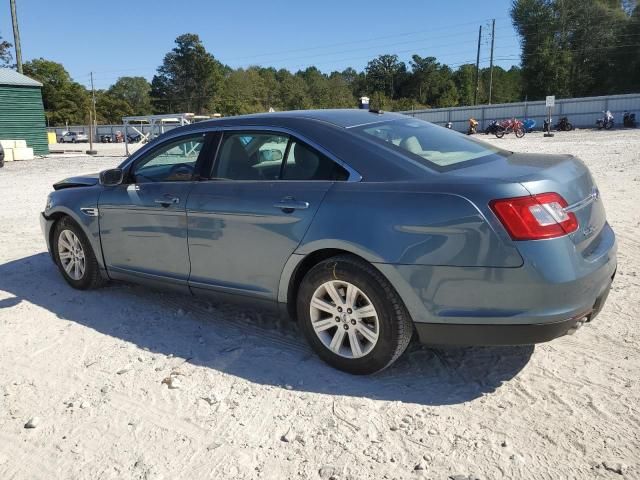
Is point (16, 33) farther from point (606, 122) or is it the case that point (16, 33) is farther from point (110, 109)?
point (110, 109)

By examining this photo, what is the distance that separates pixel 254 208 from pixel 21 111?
91.0ft

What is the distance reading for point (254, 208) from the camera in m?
3.74

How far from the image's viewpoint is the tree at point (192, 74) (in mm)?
98188

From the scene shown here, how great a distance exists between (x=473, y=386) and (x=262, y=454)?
51.3 inches

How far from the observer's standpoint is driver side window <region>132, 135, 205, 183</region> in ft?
14.2

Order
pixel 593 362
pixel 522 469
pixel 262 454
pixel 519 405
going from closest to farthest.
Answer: pixel 522 469 → pixel 262 454 → pixel 519 405 → pixel 593 362

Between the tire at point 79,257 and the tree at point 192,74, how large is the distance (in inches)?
3782

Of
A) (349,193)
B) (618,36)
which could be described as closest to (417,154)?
(349,193)

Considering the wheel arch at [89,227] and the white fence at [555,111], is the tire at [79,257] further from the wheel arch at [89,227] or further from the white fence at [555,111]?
the white fence at [555,111]

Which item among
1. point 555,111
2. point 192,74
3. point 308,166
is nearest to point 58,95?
point 192,74

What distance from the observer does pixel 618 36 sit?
6244 cm

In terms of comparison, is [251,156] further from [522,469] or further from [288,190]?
[522,469]

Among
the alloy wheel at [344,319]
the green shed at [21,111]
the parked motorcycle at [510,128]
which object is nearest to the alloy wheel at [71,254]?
the alloy wheel at [344,319]

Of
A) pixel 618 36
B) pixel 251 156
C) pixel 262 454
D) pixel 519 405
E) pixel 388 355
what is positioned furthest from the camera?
pixel 618 36
